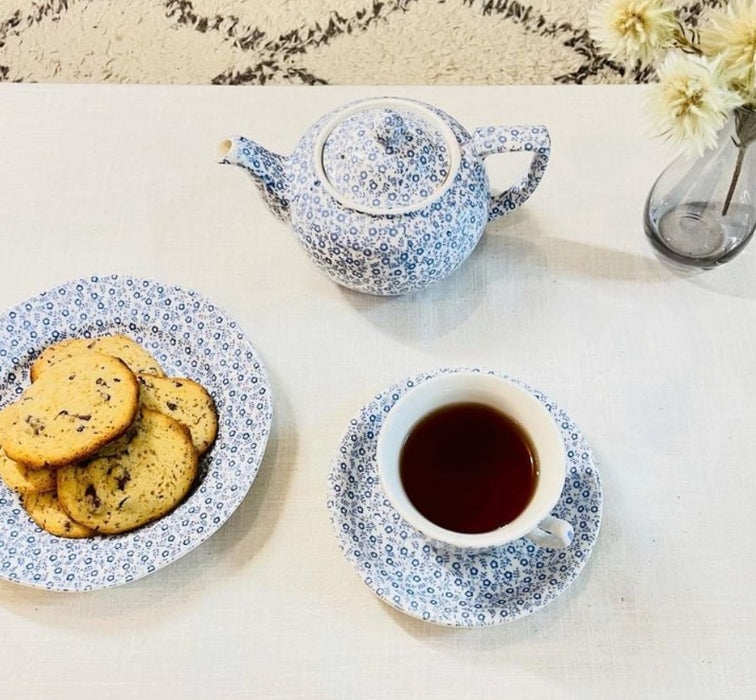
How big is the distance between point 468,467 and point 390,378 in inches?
5.2

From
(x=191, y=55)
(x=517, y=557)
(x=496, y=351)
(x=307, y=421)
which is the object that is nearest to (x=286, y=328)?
(x=307, y=421)

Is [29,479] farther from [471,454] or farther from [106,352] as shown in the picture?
[471,454]

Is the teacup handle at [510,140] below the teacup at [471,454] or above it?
above

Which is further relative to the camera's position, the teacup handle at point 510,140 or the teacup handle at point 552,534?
the teacup handle at point 510,140

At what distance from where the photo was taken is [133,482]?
660mm

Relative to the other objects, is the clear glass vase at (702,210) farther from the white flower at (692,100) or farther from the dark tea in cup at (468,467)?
the dark tea in cup at (468,467)

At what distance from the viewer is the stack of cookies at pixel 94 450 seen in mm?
649

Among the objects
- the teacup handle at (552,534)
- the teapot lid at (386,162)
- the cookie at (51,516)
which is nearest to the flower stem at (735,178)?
the teapot lid at (386,162)

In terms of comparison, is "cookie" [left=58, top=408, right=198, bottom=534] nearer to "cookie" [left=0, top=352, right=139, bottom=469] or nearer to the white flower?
"cookie" [left=0, top=352, right=139, bottom=469]

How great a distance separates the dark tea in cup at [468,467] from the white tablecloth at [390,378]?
10 centimetres

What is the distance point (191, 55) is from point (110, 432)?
0.82 meters

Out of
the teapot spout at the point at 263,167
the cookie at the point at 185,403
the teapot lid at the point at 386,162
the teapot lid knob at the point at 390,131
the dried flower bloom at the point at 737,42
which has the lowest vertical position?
the cookie at the point at 185,403

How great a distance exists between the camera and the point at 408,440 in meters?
0.66

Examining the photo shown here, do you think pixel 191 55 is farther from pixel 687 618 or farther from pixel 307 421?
pixel 687 618
